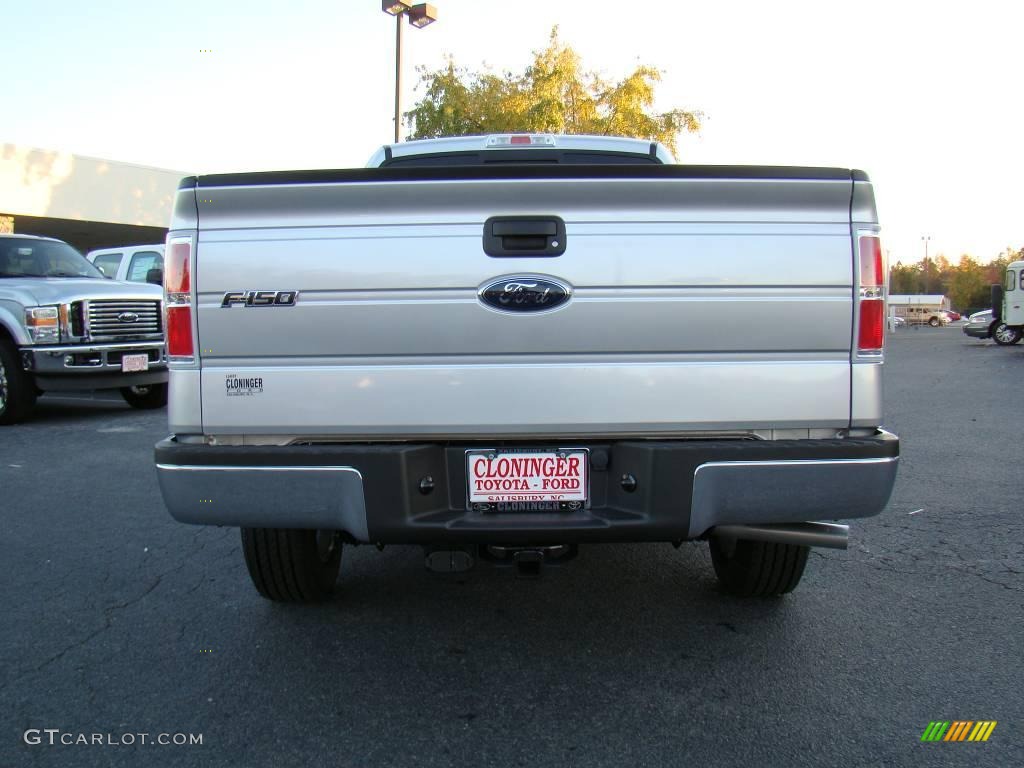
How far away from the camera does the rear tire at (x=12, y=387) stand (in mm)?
8781

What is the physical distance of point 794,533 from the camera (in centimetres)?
272

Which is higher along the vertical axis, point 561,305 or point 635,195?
point 635,195

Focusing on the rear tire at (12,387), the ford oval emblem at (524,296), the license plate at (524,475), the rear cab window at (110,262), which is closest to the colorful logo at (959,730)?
the license plate at (524,475)

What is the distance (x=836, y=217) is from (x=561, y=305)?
0.93m

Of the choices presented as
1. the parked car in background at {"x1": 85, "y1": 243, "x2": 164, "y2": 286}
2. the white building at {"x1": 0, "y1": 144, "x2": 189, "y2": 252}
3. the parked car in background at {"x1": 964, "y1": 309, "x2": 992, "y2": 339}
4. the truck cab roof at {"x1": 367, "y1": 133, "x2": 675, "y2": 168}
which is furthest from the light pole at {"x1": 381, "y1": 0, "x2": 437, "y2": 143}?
the parked car in background at {"x1": 964, "y1": 309, "x2": 992, "y2": 339}

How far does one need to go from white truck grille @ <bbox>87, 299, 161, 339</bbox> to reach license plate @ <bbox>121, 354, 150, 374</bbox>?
0.96 ft

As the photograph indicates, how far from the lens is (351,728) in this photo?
2.56 m

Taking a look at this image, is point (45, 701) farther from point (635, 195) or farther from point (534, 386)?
point (635, 195)

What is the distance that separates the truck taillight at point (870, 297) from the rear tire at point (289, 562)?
81.8 inches

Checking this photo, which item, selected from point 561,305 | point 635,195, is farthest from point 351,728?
point 635,195

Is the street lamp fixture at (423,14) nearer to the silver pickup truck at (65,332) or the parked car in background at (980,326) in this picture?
the silver pickup truck at (65,332)

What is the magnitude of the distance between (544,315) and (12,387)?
27.0ft

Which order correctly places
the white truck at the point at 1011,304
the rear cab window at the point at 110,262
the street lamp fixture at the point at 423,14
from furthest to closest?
the white truck at the point at 1011,304 → the street lamp fixture at the point at 423,14 → the rear cab window at the point at 110,262

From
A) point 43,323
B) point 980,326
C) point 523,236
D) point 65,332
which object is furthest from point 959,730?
point 980,326
